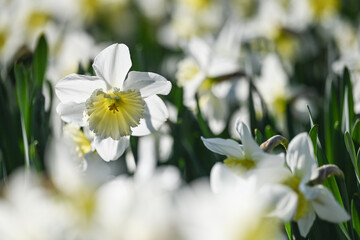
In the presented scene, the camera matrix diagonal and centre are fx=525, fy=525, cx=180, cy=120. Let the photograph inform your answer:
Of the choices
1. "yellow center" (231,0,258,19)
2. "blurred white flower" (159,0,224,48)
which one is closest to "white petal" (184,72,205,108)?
"blurred white flower" (159,0,224,48)

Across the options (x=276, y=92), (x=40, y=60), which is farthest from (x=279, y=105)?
(x=40, y=60)

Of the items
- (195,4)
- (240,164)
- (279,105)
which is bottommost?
(279,105)

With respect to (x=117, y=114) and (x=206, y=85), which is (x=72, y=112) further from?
(x=206, y=85)

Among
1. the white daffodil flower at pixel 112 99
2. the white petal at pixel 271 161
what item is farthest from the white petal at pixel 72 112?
the white petal at pixel 271 161

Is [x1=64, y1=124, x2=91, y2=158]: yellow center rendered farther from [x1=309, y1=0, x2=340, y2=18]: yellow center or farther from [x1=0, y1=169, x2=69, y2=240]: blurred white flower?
[x1=309, y1=0, x2=340, y2=18]: yellow center

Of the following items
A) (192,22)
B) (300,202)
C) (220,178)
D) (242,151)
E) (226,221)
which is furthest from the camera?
(192,22)

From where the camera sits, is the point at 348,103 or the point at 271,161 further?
the point at 348,103
